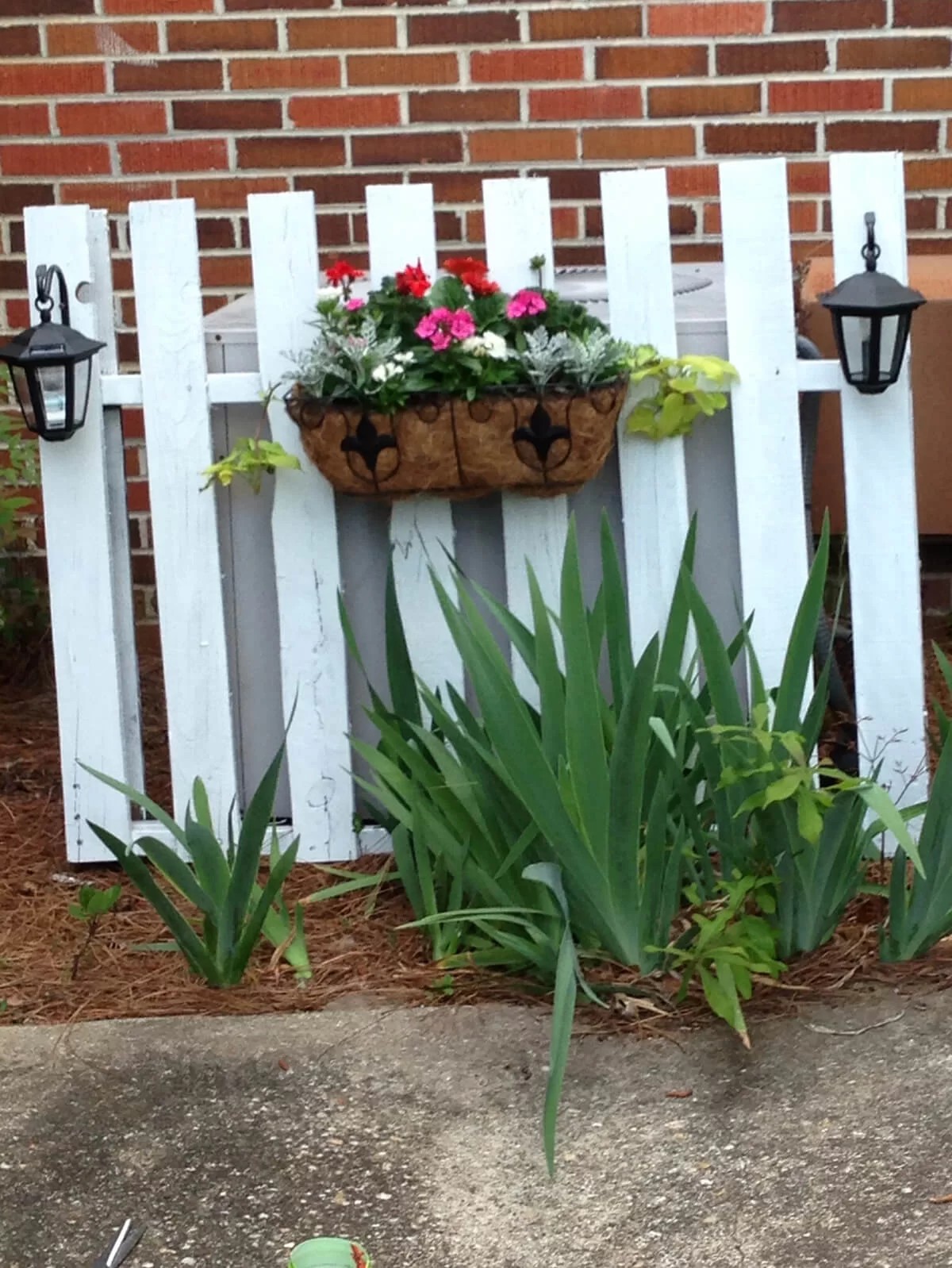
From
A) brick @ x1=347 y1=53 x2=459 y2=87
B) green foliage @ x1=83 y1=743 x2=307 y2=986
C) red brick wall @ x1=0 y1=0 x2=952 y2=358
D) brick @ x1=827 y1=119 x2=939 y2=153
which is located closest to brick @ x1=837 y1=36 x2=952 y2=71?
red brick wall @ x1=0 y1=0 x2=952 y2=358

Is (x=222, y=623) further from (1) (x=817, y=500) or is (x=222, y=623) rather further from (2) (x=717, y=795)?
(1) (x=817, y=500)

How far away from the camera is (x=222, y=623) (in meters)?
2.77

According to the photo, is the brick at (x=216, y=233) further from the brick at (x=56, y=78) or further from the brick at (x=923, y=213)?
the brick at (x=923, y=213)

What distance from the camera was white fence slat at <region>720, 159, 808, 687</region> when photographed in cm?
260

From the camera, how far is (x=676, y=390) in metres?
2.60

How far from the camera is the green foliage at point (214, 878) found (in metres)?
2.26

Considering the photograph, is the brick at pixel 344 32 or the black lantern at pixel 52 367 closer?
the black lantern at pixel 52 367

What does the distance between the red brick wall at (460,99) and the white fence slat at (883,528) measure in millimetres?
1205

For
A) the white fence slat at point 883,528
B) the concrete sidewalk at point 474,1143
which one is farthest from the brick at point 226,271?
the concrete sidewalk at point 474,1143

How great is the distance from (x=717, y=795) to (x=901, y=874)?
0.92ft

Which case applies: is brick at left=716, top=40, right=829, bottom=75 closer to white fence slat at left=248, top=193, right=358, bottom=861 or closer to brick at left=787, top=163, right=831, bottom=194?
brick at left=787, top=163, right=831, bottom=194

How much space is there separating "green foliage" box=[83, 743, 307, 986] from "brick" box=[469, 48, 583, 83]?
6.79 feet

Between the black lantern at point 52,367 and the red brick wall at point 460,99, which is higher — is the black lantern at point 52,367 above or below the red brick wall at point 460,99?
below

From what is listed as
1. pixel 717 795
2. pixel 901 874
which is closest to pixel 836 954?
pixel 901 874
